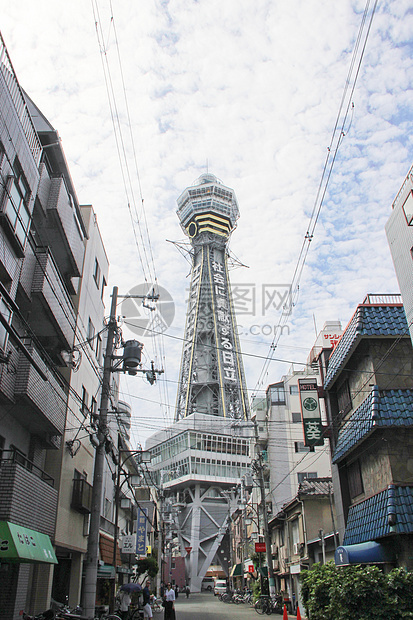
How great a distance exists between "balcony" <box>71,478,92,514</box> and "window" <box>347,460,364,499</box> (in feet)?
38.0

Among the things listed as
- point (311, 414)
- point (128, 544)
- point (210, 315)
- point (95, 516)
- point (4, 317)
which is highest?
point (210, 315)

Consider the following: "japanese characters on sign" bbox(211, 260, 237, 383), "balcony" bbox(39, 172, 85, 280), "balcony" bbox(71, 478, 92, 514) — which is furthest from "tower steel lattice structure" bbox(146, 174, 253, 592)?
"balcony" bbox(39, 172, 85, 280)

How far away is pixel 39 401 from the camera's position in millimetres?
15594

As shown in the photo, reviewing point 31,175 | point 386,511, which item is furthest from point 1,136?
point 386,511

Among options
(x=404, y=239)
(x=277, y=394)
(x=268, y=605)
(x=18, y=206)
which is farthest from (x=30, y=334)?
(x=277, y=394)

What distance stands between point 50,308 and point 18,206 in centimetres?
449

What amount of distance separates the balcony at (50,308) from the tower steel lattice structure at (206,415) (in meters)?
75.5

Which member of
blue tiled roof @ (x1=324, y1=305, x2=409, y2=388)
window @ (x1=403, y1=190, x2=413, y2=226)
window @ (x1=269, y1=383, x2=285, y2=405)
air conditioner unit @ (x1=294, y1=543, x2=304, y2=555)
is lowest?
air conditioner unit @ (x1=294, y1=543, x2=304, y2=555)

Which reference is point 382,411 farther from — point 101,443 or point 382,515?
point 101,443

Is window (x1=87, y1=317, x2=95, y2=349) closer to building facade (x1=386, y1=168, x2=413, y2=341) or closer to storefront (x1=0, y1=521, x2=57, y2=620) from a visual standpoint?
storefront (x1=0, y1=521, x2=57, y2=620)

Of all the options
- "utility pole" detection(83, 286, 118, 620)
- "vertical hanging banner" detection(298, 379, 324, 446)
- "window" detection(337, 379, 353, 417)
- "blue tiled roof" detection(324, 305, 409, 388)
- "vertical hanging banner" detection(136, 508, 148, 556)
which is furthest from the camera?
"vertical hanging banner" detection(136, 508, 148, 556)

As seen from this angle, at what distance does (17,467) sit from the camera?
13555mm

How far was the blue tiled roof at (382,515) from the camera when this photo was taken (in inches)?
615

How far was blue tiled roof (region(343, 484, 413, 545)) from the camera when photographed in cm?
1561
